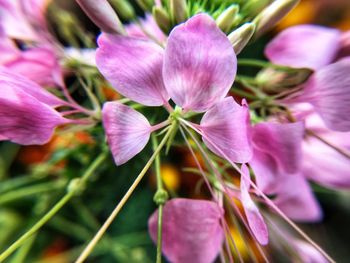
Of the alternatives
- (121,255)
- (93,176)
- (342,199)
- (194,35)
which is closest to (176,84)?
(194,35)

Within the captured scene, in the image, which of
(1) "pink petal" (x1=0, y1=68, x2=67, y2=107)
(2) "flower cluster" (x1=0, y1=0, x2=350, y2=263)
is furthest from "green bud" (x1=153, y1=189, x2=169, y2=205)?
(1) "pink petal" (x1=0, y1=68, x2=67, y2=107)

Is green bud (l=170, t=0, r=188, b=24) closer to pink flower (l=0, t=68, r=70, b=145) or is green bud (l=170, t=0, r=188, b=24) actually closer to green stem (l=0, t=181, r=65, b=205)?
pink flower (l=0, t=68, r=70, b=145)

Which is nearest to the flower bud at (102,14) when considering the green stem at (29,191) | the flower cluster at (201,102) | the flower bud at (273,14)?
the flower cluster at (201,102)

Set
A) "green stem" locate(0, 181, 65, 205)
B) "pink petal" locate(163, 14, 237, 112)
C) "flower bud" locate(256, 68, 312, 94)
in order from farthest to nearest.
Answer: "green stem" locate(0, 181, 65, 205) → "flower bud" locate(256, 68, 312, 94) → "pink petal" locate(163, 14, 237, 112)

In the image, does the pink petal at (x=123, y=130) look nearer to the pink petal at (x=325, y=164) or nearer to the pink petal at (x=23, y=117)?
the pink petal at (x=23, y=117)

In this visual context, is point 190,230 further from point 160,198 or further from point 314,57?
point 314,57

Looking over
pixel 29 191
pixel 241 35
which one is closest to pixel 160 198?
pixel 241 35
